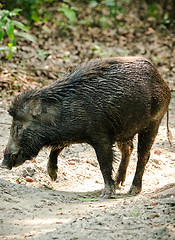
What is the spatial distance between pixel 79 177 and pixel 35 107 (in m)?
1.42

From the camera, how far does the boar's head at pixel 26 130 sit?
5.46m

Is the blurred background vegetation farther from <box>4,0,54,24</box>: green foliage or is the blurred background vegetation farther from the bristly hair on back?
the bristly hair on back

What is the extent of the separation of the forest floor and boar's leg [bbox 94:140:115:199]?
21cm

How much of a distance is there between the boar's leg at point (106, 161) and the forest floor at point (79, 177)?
21 centimetres

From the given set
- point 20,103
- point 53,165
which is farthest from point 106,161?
point 20,103

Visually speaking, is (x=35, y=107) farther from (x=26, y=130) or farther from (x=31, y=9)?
(x=31, y=9)

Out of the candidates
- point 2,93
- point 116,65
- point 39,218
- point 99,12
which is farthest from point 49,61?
point 39,218

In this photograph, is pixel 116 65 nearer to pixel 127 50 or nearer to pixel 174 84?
pixel 174 84

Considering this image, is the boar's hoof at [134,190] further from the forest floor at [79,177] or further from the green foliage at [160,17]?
the green foliage at [160,17]

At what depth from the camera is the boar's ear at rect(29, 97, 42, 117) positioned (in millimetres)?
5453

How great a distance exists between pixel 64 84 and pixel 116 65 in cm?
75

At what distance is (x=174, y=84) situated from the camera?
11.2m

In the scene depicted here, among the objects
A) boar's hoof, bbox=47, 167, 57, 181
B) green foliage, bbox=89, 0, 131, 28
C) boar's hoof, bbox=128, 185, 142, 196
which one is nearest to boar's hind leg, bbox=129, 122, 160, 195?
boar's hoof, bbox=128, 185, 142, 196

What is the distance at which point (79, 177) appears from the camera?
6.27 metres
